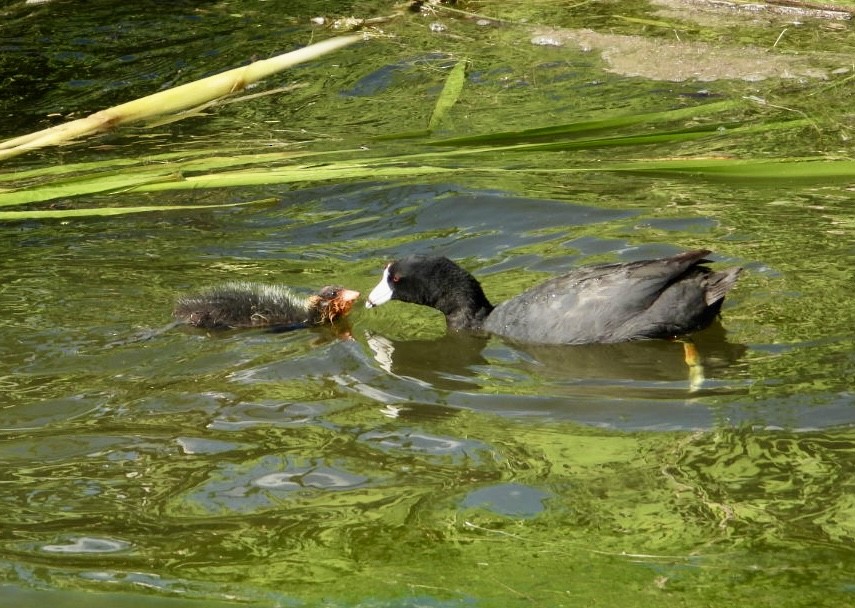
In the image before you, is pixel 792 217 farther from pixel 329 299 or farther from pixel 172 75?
pixel 172 75

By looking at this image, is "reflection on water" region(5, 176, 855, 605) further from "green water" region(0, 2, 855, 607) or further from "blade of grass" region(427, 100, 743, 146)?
"blade of grass" region(427, 100, 743, 146)

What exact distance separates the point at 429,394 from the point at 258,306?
98 centimetres

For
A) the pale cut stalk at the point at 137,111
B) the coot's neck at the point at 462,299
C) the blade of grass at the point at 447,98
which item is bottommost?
the coot's neck at the point at 462,299

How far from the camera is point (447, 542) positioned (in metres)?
3.15

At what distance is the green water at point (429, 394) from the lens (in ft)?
9.88

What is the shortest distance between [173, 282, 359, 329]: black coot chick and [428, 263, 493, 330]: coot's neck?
14.2 inches

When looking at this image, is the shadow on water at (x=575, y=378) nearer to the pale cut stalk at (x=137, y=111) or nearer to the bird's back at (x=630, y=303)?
the bird's back at (x=630, y=303)

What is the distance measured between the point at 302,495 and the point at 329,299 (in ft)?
6.01

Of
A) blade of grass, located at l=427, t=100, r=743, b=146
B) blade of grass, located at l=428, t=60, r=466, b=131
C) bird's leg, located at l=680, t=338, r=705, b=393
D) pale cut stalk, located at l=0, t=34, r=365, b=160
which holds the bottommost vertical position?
bird's leg, located at l=680, t=338, r=705, b=393

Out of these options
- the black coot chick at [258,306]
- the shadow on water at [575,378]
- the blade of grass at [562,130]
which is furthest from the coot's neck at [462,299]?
the blade of grass at [562,130]

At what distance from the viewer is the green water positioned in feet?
9.88

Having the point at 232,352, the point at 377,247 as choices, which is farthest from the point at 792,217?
the point at 232,352

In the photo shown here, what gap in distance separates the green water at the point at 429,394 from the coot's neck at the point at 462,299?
142 millimetres

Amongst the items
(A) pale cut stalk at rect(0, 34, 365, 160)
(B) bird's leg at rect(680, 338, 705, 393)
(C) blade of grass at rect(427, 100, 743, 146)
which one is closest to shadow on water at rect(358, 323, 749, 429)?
(B) bird's leg at rect(680, 338, 705, 393)
